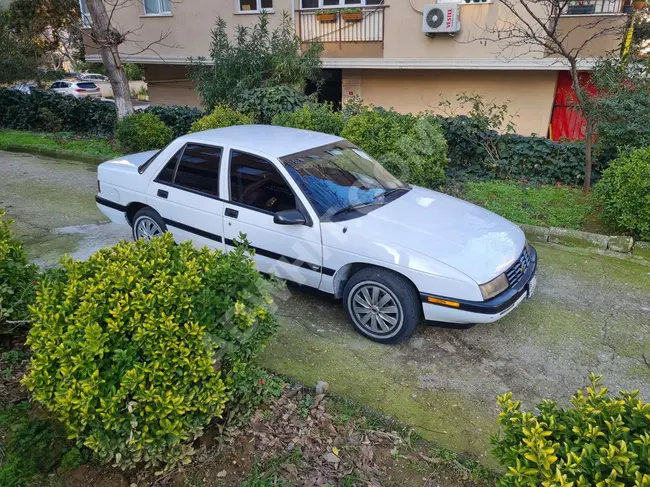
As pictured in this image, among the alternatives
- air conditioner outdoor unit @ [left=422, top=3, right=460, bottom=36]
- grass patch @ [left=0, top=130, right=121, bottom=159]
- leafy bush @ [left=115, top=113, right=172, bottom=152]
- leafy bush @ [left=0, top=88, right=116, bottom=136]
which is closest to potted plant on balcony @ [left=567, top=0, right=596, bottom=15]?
air conditioner outdoor unit @ [left=422, top=3, right=460, bottom=36]

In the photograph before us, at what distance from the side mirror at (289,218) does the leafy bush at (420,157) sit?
12.0 feet

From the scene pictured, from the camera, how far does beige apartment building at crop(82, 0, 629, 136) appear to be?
11.2 metres

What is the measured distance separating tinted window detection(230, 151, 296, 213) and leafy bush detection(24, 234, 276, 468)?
1622 millimetres

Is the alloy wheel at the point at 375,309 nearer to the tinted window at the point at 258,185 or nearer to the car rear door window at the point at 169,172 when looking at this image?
the tinted window at the point at 258,185

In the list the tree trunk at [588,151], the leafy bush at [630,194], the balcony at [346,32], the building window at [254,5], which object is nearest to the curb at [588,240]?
the leafy bush at [630,194]

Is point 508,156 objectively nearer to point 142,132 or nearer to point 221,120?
point 221,120

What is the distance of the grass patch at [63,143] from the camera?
38.7 ft

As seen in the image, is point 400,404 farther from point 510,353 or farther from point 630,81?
point 630,81

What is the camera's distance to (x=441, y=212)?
465 centimetres

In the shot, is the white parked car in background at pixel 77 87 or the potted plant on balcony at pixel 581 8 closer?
the potted plant on balcony at pixel 581 8

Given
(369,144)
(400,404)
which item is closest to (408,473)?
(400,404)

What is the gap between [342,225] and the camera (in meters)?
4.23

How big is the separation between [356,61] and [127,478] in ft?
39.0

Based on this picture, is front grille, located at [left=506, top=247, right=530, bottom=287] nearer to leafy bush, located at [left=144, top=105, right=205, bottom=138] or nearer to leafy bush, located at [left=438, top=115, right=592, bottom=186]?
leafy bush, located at [left=438, top=115, right=592, bottom=186]
